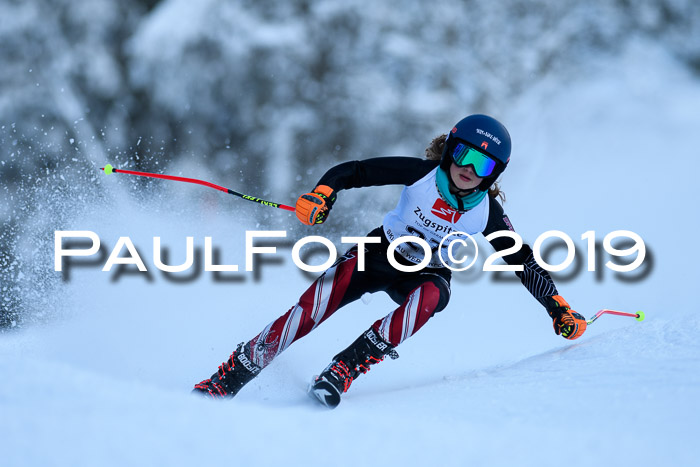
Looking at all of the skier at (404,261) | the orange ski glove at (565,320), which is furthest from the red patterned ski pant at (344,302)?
the orange ski glove at (565,320)

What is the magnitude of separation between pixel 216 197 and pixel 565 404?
4.87 metres

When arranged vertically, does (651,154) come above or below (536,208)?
above

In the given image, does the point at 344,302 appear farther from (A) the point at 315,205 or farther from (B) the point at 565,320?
(B) the point at 565,320

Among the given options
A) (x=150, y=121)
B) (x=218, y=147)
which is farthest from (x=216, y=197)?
(x=150, y=121)

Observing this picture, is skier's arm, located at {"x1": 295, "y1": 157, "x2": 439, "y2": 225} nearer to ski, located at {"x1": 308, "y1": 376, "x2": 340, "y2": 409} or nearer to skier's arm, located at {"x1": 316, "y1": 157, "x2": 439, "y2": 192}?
skier's arm, located at {"x1": 316, "y1": 157, "x2": 439, "y2": 192}

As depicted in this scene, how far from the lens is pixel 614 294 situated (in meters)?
4.78

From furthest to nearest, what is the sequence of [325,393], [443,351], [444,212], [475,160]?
[443,351], [444,212], [475,160], [325,393]

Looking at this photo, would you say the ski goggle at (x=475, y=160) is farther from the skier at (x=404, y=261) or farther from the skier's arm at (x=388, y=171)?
the skier's arm at (x=388, y=171)

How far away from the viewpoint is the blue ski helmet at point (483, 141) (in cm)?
232

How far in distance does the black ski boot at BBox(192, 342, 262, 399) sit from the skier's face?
1.04 m

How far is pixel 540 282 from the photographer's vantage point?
258 centimetres


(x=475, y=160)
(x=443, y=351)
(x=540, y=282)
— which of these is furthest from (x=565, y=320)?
(x=443, y=351)

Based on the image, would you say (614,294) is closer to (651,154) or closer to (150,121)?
(651,154)

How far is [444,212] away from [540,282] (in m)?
0.53
